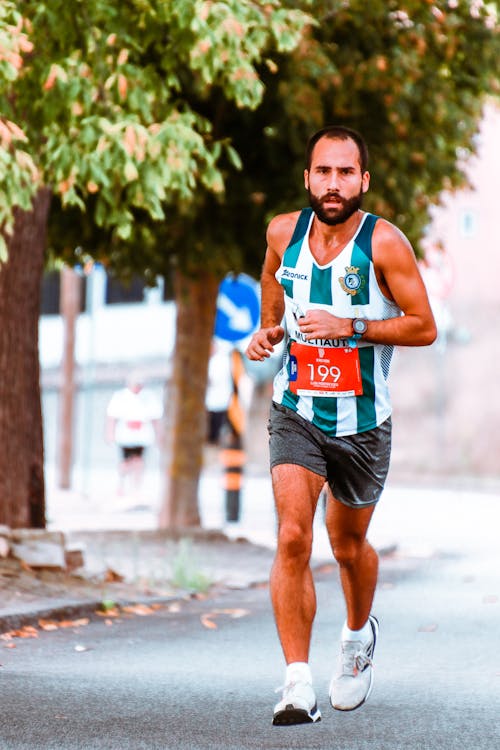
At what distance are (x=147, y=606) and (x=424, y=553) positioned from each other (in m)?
5.74

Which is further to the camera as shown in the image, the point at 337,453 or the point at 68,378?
the point at 68,378

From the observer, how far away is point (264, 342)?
19.7 ft

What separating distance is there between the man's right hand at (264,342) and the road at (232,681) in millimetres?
1280

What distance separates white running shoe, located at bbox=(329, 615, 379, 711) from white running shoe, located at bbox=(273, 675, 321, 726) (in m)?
0.51

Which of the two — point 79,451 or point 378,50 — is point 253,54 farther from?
point 79,451

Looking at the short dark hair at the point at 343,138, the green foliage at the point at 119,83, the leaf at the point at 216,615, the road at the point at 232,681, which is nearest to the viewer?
the road at the point at 232,681

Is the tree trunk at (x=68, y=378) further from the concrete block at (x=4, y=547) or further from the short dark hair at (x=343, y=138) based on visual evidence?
the short dark hair at (x=343, y=138)

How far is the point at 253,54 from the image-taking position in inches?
391

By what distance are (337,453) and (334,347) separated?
0.39m

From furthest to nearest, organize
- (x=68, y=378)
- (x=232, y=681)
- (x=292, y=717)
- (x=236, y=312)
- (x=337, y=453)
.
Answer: (x=68, y=378)
(x=236, y=312)
(x=232, y=681)
(x=337, y=453)
(x=292, y=717)

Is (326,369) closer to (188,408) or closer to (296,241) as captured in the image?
(296,241)

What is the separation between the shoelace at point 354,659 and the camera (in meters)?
6.29

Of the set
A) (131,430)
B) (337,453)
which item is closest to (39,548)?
(337,453)

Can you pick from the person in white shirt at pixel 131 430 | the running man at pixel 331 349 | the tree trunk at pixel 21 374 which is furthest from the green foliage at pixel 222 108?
the person in white shirt at pixel 131 430
